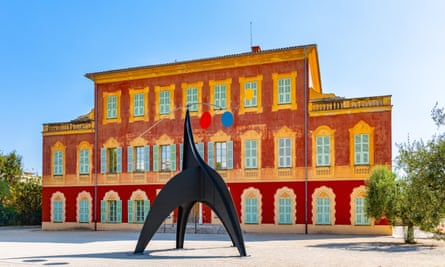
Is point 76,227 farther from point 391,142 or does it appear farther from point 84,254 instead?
point 391,142

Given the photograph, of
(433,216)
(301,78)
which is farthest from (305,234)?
(433,216)

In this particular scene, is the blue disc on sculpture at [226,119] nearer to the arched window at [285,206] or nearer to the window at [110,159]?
the arched window at [285,206]

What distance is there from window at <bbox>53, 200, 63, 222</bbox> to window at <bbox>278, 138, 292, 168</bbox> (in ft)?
47.3

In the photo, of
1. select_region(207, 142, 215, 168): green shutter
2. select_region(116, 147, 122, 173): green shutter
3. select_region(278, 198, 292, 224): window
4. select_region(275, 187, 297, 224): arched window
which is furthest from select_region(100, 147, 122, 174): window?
select_region(278, 198, 292, 224): window

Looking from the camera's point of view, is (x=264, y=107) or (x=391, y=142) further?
(x=264, y=107)

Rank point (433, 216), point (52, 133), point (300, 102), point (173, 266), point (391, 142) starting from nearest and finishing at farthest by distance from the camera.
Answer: point (433, 216)
point (173, 266)
point (391, 142)
point (300, 102)
point (52, 133)

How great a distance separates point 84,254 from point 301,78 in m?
14.8

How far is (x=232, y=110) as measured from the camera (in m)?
28.5

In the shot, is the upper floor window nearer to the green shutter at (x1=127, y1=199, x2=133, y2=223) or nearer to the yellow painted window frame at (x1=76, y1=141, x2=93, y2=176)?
the yellow painted window frame at (x1=76, y1=141, x2=93, y2=176)

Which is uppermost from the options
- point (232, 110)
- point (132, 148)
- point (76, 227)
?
point (232, 110)

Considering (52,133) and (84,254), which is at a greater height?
(52,133)

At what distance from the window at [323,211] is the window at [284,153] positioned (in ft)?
8.04

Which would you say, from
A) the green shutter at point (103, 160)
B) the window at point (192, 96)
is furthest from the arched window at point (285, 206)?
the green shutter at point (103, 160)

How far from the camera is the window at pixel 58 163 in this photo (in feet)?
109
